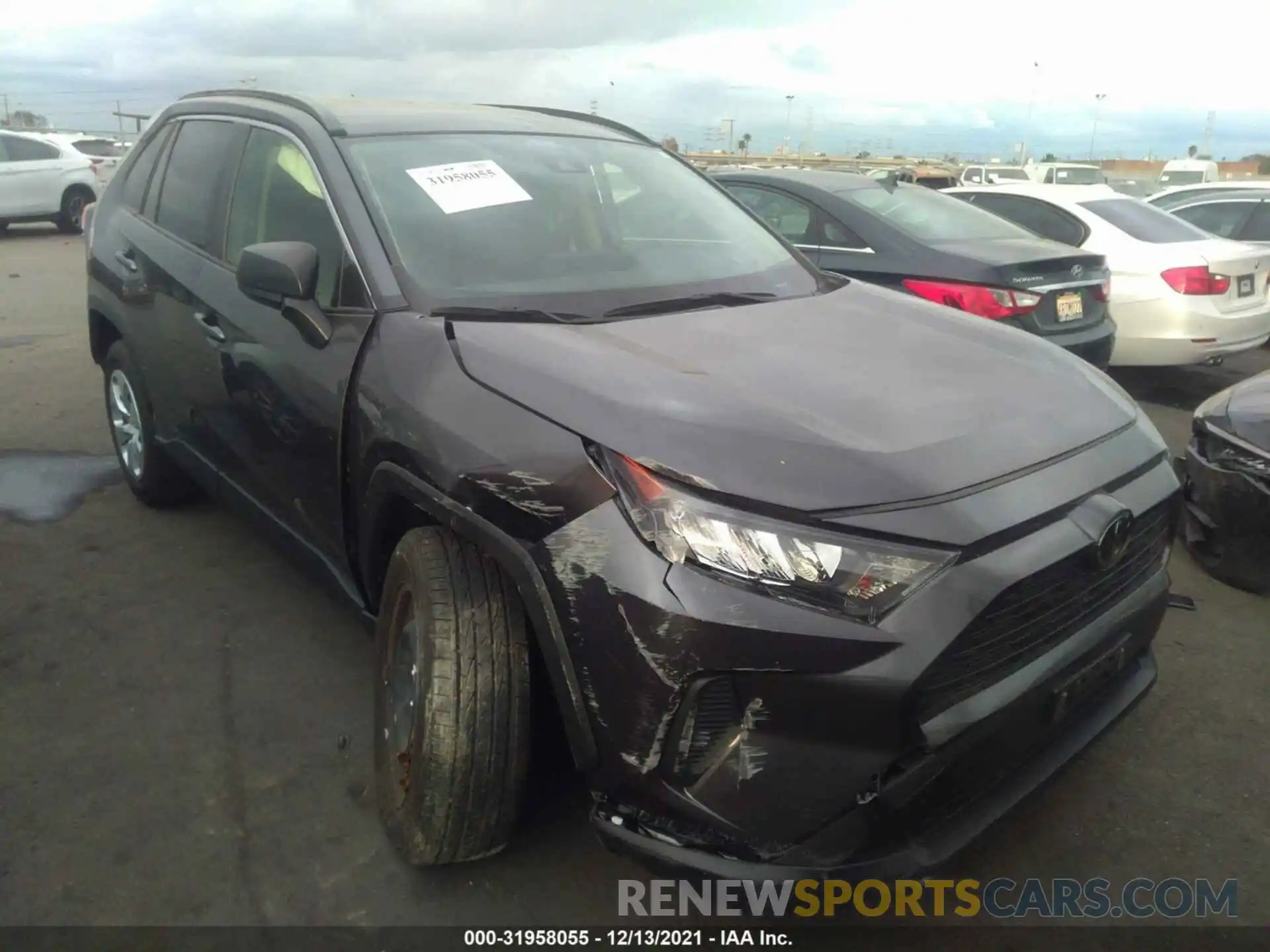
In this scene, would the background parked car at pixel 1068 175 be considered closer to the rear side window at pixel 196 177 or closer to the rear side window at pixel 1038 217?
the rear side window at pixel 1038 217

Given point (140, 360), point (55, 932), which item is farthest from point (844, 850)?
point (140, 360)

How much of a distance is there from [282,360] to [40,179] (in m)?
16.7

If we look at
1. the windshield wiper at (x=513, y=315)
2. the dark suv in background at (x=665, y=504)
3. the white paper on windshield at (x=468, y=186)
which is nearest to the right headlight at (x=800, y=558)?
the dark suv in background at (x=665, y=504)

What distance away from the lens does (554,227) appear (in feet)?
10.1

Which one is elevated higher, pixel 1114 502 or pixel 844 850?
pixel 1114 502

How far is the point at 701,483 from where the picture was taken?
6.21ft

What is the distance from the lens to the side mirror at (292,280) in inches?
105

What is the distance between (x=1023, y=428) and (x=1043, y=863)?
1113 mm

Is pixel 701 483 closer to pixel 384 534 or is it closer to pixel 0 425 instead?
pixel 384 534

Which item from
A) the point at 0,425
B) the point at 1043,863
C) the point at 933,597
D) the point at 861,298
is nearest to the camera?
the point at 933,597

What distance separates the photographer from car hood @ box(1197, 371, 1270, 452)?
12.7 feet

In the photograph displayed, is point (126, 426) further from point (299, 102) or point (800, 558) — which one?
point (800, 558)

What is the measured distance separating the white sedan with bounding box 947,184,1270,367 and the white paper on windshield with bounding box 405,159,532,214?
16.5 ft

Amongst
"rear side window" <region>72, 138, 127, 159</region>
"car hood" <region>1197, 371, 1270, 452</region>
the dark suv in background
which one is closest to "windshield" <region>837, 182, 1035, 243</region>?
"car hood" <region>1197, 371, 1270, 452</region>
